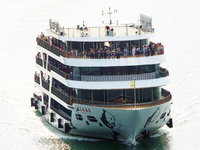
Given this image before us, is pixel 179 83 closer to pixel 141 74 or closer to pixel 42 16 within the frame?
pixel 141 74

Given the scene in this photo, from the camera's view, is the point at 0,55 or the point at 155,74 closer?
the point at 155,74

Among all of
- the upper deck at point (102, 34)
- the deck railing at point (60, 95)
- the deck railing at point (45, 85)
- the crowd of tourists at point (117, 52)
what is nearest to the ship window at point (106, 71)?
the crowd of tourists at point (117, 52)

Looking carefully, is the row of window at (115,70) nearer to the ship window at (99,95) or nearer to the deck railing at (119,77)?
the deck railing at (119,77)

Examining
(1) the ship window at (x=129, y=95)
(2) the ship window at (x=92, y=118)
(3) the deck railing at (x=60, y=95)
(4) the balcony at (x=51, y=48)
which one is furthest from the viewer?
(4) the balcony at (x=51, y=48)

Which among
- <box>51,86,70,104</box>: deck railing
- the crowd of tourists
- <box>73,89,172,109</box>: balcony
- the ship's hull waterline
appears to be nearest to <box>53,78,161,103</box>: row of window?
<box>73,89,172,109</box>: balcony

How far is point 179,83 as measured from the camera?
2621 inches

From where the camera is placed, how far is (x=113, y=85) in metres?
50.8

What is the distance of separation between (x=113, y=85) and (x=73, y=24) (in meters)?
43.7

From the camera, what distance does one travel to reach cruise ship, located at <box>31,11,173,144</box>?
167 feet

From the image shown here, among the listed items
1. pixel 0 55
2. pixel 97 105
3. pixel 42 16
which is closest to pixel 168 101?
pixel 97 105

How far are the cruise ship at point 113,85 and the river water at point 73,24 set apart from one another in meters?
1.49

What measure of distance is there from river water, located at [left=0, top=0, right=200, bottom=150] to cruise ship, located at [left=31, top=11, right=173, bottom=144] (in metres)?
1.49

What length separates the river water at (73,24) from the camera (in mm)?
54000

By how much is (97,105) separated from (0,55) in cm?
3335
